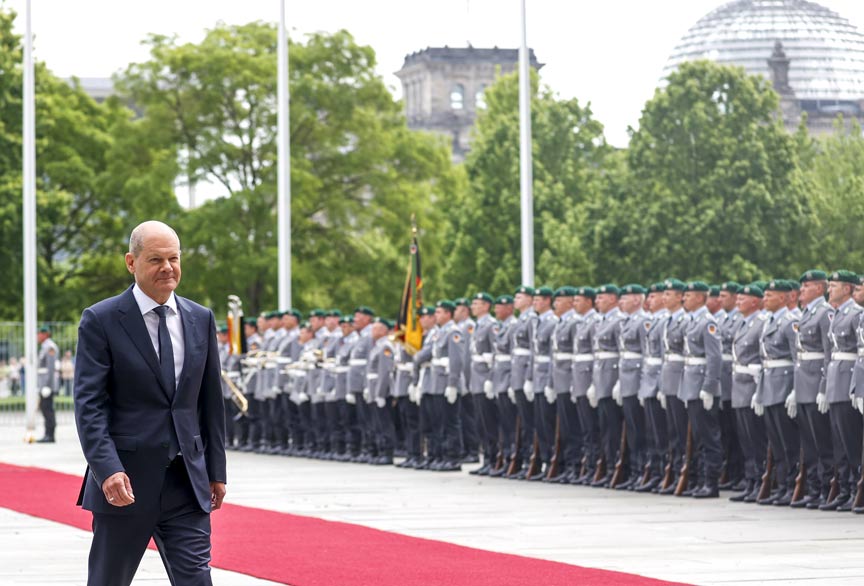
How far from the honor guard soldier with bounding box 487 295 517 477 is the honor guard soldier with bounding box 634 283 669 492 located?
2.40 meters

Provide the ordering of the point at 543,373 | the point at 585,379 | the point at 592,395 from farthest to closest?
the point at 543,373, the point at 585,379, the point at 592,395

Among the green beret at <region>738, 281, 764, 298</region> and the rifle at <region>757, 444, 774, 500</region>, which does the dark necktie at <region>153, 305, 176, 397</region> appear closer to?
the rifle at <region>757, 444, 774, 500</region>

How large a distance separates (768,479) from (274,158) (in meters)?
32.4

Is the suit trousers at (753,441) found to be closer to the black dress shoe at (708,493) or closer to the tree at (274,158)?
the black dress shoe at (708,493)

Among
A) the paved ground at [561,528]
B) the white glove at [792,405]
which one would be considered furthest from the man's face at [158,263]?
the white glove at [792,405]

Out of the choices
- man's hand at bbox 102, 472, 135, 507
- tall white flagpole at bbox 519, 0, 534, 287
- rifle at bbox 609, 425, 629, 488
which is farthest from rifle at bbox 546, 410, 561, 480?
man's hand at bbox 102, 472, 135, 507

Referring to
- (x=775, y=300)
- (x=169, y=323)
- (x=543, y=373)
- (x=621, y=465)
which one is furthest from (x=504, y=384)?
(x=169, y=323)

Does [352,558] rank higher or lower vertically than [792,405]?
lower

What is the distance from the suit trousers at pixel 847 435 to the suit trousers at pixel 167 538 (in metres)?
9.04

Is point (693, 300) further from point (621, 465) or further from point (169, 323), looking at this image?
point (169, 323)

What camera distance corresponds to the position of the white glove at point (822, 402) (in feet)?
50.4

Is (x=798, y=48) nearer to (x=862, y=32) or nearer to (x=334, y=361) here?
(x=862, y=32)

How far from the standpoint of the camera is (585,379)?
61.3 ft

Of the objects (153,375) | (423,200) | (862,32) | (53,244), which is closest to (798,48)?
(862,32)
